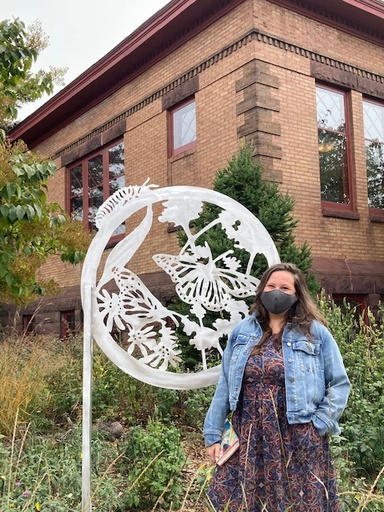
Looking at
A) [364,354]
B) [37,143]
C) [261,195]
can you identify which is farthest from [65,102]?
[364,354]

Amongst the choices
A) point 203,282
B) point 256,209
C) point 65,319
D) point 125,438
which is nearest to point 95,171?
point 65,319

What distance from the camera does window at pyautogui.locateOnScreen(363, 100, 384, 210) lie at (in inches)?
406

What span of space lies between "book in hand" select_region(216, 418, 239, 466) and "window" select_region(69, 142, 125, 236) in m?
9.26

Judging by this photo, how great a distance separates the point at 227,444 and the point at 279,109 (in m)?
6.93

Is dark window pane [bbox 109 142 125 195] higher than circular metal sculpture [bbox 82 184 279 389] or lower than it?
higher

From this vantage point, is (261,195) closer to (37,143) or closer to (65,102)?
(65,102)

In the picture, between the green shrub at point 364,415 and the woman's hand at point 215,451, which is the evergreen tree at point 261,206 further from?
the woman's hand at point 215,451

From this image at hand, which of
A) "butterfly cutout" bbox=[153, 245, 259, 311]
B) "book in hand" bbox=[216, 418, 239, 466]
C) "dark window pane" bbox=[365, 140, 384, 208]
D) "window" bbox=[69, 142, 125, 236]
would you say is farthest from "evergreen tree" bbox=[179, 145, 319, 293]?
"window" bbox=[69, 142, 125, 236]

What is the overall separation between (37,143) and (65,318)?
17.3 ft

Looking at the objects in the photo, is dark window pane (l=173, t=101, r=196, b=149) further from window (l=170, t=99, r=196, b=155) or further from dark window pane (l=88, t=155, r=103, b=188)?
dark window pane (l=88, t=155, r=103, b=188)

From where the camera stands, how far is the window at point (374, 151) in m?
10.3

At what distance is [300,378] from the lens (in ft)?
8.93

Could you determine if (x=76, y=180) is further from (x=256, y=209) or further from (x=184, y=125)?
(x=256, y=209)

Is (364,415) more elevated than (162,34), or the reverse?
(162,34)
